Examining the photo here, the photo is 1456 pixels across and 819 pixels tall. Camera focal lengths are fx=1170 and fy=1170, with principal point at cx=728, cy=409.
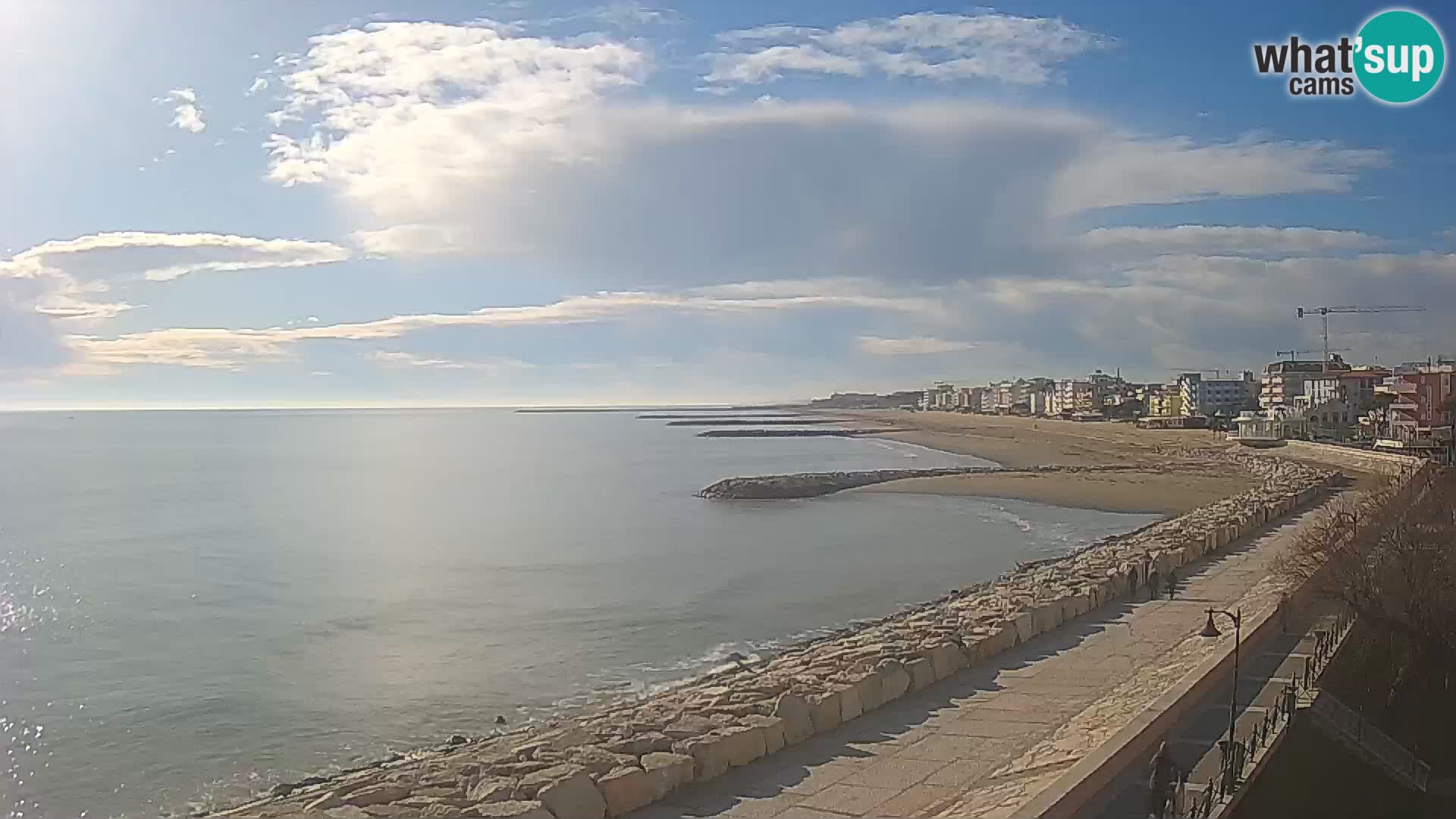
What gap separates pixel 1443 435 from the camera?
1694 inches

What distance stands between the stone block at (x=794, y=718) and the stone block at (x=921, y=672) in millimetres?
2018

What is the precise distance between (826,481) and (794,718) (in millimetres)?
41007

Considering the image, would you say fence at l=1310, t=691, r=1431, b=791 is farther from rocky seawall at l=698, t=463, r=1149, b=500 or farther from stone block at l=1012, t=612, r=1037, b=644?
rocky seawall at l=698, t=463, r=1149, b=500

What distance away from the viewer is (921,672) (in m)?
13.2

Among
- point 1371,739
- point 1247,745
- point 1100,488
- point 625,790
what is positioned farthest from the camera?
point 1100,488

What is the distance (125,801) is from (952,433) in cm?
10066

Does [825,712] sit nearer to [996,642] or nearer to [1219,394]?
[996,642]

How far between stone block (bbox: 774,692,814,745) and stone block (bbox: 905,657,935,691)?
2018 millimetres

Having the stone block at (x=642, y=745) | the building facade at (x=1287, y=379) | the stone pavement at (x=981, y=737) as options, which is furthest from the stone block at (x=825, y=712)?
the building facade at (x=1287, y=379)

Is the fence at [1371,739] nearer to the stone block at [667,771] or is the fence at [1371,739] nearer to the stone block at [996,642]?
the stone block at [996,642]

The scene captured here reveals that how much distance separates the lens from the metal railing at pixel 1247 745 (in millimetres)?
9312

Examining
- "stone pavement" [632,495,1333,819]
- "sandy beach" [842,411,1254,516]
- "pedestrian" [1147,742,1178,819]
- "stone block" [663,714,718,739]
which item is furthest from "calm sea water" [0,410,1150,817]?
"pedestrian" [1147,742,1178,819]

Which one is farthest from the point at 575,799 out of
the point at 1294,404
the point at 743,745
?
the point at 1294,404

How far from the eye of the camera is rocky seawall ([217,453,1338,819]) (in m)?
9.47
